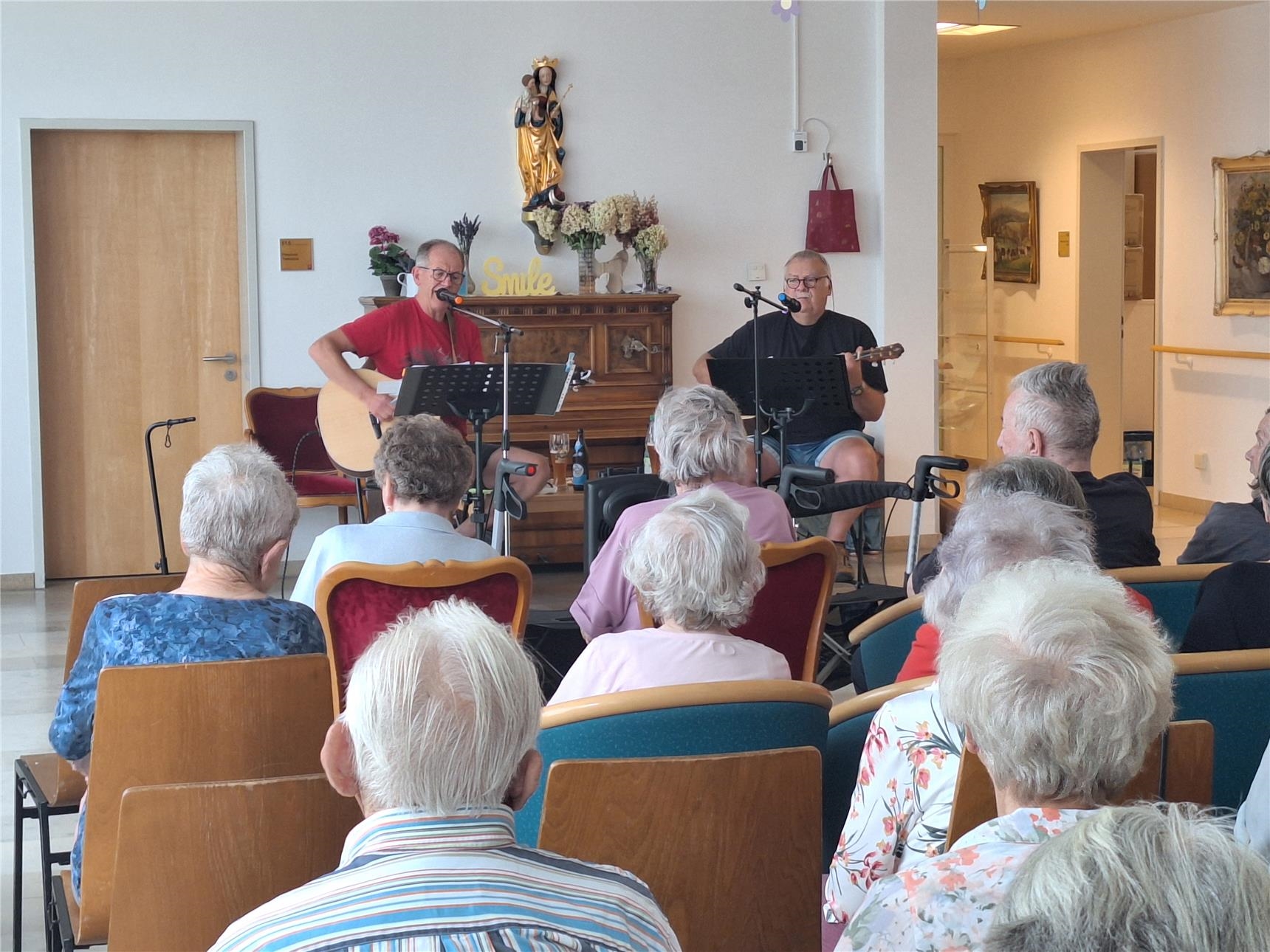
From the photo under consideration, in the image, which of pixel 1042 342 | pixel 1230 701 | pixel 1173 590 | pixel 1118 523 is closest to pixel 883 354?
pixel 1118 523

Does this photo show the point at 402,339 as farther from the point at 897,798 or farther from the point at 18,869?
the point at 897,798

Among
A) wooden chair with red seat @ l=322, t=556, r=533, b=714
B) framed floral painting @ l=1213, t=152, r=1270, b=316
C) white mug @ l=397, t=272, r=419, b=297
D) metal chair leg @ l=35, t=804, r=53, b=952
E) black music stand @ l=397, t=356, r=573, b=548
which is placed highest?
framed floral painting @ l=1213, t=152, r=1270, b=316

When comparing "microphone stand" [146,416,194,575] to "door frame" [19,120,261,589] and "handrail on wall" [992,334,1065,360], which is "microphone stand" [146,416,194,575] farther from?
"handrail on wall" [992,334,1065,360]

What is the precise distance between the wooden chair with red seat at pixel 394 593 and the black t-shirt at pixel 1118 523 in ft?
4.35

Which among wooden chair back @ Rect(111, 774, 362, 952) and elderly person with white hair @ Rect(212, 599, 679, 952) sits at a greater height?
elderly person with white hair @ Rect(212, 599, 679, 952)

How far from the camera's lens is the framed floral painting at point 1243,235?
8273 millimetres

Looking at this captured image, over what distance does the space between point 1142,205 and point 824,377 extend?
7.24 m

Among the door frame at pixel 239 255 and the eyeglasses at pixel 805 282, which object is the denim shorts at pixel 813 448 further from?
the door frame at pixel 239 255

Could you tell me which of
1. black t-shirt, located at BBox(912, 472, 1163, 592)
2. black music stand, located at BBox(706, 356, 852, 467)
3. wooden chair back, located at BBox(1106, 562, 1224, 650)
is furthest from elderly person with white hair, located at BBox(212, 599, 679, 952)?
black music stand, located at BBox(706, 356, 852, 467)

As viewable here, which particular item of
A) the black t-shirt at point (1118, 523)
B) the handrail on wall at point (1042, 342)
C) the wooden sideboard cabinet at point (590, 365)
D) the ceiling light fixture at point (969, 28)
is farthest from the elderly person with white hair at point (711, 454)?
the handrail on wall at point (1042, 342)

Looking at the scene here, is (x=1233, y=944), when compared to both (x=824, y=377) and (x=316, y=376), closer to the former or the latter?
(x=824, y=377)

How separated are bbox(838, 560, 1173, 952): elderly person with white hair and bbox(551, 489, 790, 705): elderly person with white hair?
0.81 m

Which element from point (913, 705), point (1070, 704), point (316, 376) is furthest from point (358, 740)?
point (316, 376)

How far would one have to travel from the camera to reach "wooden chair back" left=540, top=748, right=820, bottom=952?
67.3 inches
